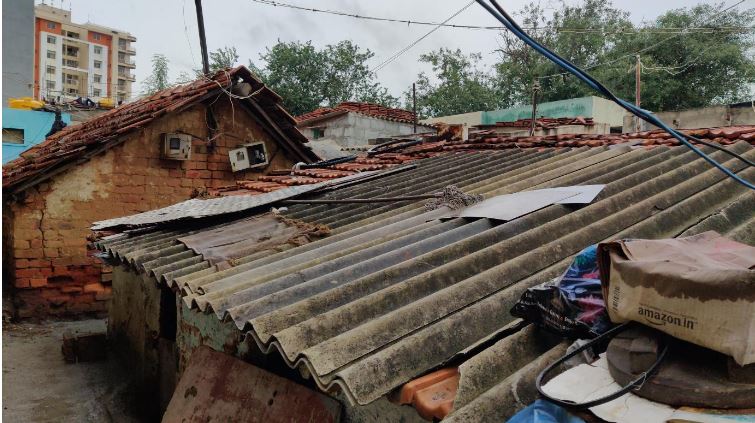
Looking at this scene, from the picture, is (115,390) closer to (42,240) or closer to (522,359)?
(42,240)

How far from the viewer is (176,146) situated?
30.8ft

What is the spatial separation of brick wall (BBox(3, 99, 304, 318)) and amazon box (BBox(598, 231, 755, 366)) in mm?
9037

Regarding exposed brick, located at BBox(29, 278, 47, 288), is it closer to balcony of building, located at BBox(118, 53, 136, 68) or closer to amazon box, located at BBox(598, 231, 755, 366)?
amazon box, located at BBox(598, 231, 755, 366)

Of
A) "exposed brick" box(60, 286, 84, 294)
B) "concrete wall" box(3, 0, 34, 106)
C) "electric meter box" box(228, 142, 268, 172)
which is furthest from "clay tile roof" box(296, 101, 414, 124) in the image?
"exposed brick" box(60, 286, 84, 294)

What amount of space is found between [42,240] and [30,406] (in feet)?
12.1

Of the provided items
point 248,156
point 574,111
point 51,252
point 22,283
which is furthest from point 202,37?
point 574,111

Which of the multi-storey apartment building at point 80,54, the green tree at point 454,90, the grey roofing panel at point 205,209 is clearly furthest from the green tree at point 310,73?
the multi-storey apartment building at point 80,54

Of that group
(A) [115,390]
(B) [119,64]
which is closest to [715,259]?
(A) [115,390]

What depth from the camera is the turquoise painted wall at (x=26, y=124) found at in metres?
18.0

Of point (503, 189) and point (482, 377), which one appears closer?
point (482, 377)

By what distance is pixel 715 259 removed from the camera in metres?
1.76

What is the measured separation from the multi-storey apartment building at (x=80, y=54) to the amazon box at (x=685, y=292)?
64.3m

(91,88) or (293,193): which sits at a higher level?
(91,88)

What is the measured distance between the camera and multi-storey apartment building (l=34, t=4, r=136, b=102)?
6075 cm
